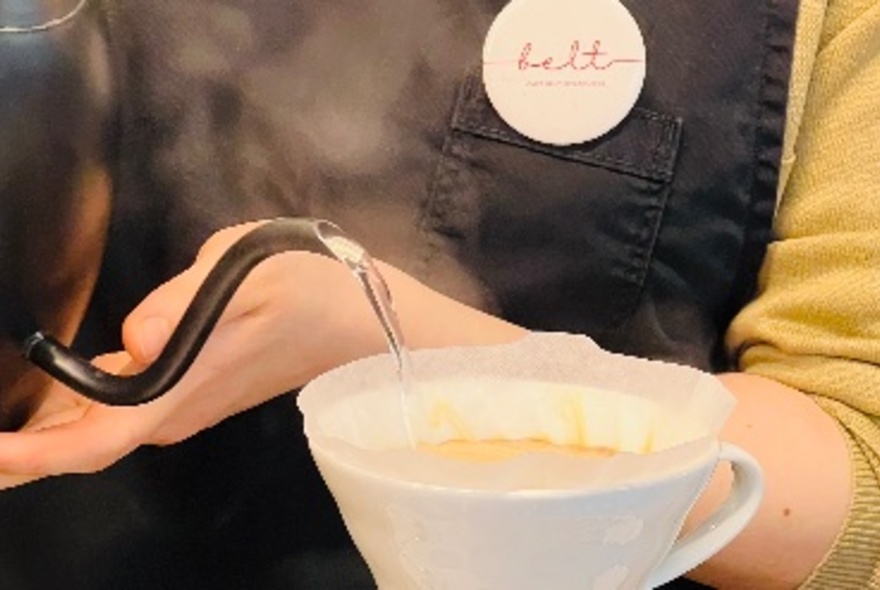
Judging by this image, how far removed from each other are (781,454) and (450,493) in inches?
13.8

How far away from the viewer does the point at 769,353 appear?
89 centimetres

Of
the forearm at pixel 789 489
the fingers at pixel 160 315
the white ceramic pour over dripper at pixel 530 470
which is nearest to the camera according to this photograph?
the white ceramic pour over dripper at pixel 530 470

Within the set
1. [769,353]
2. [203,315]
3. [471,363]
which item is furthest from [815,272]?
[203,315]

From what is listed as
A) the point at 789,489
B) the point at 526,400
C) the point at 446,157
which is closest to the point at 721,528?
the point at 526,400

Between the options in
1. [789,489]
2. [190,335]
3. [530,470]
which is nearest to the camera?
[530,470]

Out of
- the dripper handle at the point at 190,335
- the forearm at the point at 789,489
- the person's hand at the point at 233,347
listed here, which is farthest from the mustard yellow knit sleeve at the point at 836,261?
the dripper handle at the point at 190,335

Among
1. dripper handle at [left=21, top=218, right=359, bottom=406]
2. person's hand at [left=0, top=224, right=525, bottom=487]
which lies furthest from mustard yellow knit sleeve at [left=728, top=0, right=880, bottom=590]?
dripper handle at [left=21, top=218, right=359, bottom=406]

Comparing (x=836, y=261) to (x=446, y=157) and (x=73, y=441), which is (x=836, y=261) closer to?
(x=446, y=157)

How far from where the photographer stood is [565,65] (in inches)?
33.4

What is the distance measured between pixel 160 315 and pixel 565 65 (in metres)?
0.30

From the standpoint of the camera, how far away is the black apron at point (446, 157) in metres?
0.86

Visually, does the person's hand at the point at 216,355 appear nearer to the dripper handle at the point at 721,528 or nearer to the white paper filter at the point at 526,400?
the white paper filter at the point at 526,400

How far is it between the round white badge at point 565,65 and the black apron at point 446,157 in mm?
11

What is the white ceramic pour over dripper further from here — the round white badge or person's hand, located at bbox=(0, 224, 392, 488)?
the round white badge
